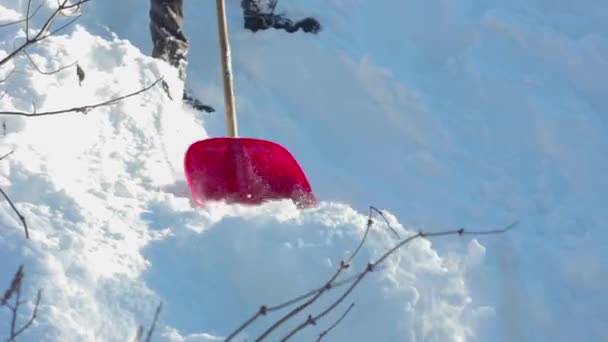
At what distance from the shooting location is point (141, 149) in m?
3.33

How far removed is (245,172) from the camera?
11.2 feet

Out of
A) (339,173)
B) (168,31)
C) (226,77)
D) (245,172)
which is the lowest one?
(245,172)

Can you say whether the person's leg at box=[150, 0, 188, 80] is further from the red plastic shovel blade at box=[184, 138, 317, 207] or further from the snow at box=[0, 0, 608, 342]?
the red plastic shovel blade at box=[184, 138, 317, 207]

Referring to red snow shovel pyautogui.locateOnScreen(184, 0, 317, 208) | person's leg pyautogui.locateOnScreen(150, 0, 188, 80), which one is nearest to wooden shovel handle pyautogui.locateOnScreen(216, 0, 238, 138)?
red snow shovel pyautogui.locateOnScreen(184, 0, 317, 208)

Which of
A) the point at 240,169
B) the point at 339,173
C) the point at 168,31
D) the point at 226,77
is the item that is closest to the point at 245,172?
the point at 240,169

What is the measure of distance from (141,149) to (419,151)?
4.80 feet

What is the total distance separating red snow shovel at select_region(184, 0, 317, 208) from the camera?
335 cm

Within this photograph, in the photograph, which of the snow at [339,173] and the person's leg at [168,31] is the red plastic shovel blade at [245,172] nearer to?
the snow at [339,173]

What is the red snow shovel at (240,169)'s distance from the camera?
3.35m

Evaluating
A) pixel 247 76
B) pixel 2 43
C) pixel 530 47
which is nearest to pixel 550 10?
pixel 530 47

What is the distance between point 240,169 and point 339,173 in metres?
0.74

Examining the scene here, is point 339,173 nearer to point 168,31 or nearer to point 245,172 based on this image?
point 245,172

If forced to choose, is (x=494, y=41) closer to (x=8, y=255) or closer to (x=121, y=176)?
(x=121, y=176)

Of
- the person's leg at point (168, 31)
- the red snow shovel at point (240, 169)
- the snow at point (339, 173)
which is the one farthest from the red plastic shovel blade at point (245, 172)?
the person's leg at point (168, 31)
